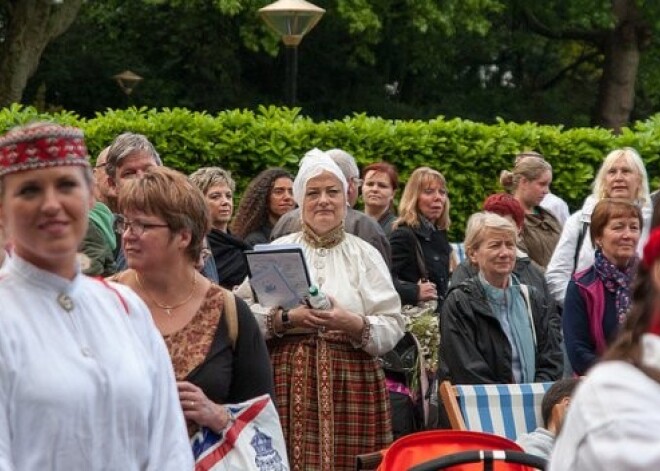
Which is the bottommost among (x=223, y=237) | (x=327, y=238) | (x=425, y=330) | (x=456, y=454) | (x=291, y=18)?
(x=425, y=330)

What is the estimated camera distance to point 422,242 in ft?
35.9

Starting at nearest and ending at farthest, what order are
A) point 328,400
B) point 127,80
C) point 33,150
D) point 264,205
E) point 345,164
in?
point 33,150 < point 328,400 < point 345,164 < point 264,205 < point 127,80

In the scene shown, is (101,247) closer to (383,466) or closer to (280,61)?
(383,466)

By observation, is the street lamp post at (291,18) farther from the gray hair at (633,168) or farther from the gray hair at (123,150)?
the gray hair at (123,150)

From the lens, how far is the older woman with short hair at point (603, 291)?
824 centimetres

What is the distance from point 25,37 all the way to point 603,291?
70.9 feet

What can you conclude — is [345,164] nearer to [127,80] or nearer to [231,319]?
[231,319]

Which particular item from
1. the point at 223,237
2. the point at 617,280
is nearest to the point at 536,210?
the point at 223,237

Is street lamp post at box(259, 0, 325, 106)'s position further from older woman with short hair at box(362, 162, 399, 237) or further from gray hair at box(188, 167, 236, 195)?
gray hair at box(188, 167, 236, 195)

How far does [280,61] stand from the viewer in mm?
34438

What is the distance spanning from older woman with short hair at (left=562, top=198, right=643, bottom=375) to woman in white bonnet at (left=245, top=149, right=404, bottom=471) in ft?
3.95

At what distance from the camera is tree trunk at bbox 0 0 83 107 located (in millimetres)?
28047

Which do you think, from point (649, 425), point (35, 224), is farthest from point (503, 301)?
point (649, 425)

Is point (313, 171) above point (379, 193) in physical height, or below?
above
